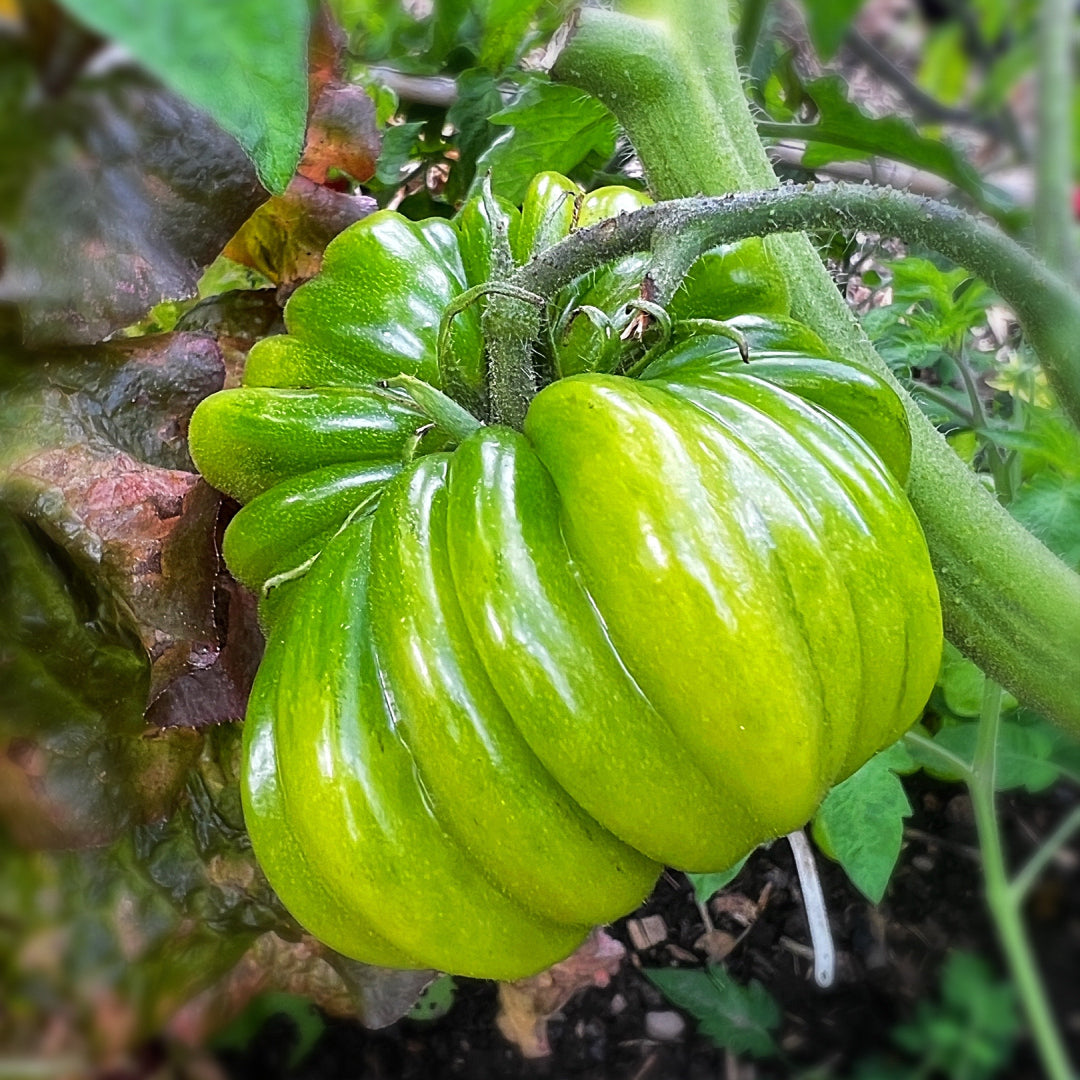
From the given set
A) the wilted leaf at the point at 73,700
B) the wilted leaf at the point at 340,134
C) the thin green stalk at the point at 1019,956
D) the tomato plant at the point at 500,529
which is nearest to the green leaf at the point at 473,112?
the tomato plant at the point at 500,529

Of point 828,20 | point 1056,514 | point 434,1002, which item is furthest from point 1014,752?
point 828,20

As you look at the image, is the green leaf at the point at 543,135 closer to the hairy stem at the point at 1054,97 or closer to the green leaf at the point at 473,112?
the green leaf at the point at 473,112

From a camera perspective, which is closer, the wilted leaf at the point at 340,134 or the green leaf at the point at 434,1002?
the wilted leaf at the point at 340,134

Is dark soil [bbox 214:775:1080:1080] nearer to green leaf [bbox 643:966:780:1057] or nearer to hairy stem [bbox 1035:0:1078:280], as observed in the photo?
green leaf [bbox 643:966:780:1057]

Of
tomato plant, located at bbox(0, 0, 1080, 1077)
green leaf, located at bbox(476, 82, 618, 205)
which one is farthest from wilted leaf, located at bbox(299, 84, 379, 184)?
green leaf, located at bbox(476, 82, 618, 205)

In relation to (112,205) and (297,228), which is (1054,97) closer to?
(112,205)
